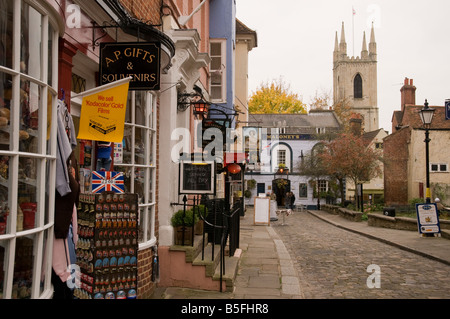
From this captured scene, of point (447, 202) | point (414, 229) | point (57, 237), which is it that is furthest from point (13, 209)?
point (447, 202)

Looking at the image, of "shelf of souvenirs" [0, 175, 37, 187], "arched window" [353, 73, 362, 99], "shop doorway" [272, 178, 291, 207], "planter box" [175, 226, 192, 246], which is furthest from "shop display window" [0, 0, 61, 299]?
"arched window" [353, 73, 362, 99]

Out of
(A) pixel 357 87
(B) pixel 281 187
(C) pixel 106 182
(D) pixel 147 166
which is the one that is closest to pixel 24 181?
(C) pixel 106 182

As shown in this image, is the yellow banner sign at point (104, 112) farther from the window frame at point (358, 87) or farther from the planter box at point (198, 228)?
the window frame at point (358, 87)

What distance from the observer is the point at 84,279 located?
15.3 feet

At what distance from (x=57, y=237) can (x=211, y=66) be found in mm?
14247

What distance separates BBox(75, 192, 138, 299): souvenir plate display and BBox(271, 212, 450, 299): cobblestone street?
12.6 ft

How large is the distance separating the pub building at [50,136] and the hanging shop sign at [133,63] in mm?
12

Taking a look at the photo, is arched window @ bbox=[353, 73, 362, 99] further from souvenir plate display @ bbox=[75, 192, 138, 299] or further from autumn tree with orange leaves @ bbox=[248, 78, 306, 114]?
souvenir plate display @ bbox=[75, 192, 138, 299]

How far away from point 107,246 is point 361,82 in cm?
9092

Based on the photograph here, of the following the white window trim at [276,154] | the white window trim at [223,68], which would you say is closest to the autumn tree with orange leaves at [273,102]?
the white window trim at [276,154]

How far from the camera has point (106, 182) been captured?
5.11m

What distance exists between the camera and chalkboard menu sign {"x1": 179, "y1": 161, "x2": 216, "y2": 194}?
27.3 ft

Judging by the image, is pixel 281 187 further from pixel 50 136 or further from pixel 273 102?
pixel 50 136
